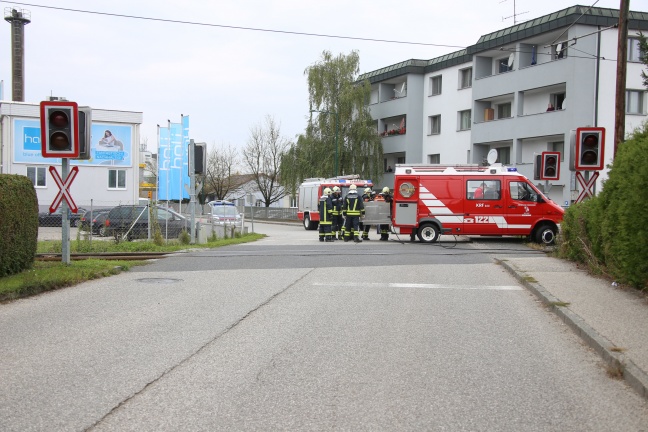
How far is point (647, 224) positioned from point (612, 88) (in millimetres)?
29627

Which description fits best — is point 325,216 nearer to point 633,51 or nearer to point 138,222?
point 138,222

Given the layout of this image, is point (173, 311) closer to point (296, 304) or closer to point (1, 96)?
point (296, 304)

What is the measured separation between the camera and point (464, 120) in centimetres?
4675

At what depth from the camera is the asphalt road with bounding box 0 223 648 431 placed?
15.8ft

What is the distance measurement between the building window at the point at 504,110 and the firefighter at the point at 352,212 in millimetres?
21943

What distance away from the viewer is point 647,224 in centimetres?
927

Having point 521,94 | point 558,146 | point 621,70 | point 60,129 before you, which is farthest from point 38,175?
point 621,70

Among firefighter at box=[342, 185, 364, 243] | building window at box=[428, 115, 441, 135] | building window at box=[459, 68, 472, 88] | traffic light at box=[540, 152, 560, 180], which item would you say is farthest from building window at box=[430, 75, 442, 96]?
traffic light at box=[540, 152, 560, 180]

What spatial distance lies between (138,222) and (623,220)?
1848 centimetres

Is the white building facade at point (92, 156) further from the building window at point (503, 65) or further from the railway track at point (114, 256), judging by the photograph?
the railway track at point (114, 256)

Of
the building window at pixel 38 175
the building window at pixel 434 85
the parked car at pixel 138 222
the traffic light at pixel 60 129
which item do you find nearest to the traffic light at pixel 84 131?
the traffic light at pixel 60 129

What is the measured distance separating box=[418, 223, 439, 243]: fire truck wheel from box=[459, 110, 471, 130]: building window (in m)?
24.1

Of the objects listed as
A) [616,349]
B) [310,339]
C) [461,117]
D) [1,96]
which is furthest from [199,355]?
[1,96]

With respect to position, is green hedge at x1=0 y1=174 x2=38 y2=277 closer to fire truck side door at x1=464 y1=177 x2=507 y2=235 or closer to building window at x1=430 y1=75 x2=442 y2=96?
fire truck side door at x1=464 y1=177 x2=507 y2=235
